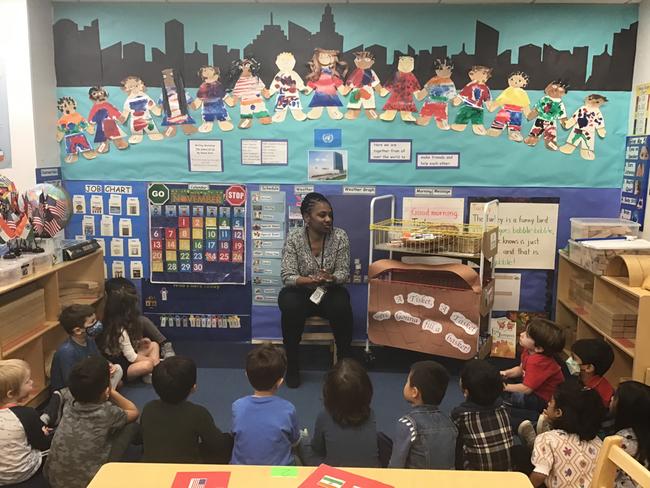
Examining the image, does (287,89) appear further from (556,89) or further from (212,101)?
(556,89)

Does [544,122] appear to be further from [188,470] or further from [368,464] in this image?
[188,470]

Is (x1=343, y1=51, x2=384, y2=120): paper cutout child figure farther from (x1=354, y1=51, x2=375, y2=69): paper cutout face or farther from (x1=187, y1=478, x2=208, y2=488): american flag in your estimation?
(x1=187, y1=478, x2=208, y2=488): american flag

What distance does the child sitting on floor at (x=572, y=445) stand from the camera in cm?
219

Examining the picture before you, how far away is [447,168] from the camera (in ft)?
14.2

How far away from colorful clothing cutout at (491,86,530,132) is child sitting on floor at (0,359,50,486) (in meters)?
3.42

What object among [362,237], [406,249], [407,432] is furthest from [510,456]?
[362,237]

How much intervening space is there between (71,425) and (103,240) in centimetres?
249

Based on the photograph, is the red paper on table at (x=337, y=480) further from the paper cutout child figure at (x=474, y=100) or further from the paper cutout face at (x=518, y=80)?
the paper cutout face at (x=518, y=80)

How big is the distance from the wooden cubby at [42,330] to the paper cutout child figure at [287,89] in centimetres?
173

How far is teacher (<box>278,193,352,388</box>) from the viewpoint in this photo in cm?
400

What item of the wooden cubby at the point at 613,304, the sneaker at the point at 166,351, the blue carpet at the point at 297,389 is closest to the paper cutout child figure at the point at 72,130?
the sneaker at the point at 166,351

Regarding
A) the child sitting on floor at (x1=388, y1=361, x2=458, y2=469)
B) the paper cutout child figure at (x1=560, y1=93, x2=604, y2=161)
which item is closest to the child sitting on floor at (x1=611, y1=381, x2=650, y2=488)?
the child sitting on floor at (x1=388, y1=361, x2=458, y2=469)

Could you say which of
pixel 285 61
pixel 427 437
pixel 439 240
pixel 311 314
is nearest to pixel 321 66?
pixel 285 61

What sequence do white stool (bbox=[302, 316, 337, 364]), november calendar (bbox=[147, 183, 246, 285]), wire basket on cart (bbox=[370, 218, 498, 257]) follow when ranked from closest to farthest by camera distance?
wire basket on cart (bbox=[370, 218, 498, 257])
white stool (bbox=[302, 316, 337, 364])
november calendar (bbox=[147, 183, 246, 285])
